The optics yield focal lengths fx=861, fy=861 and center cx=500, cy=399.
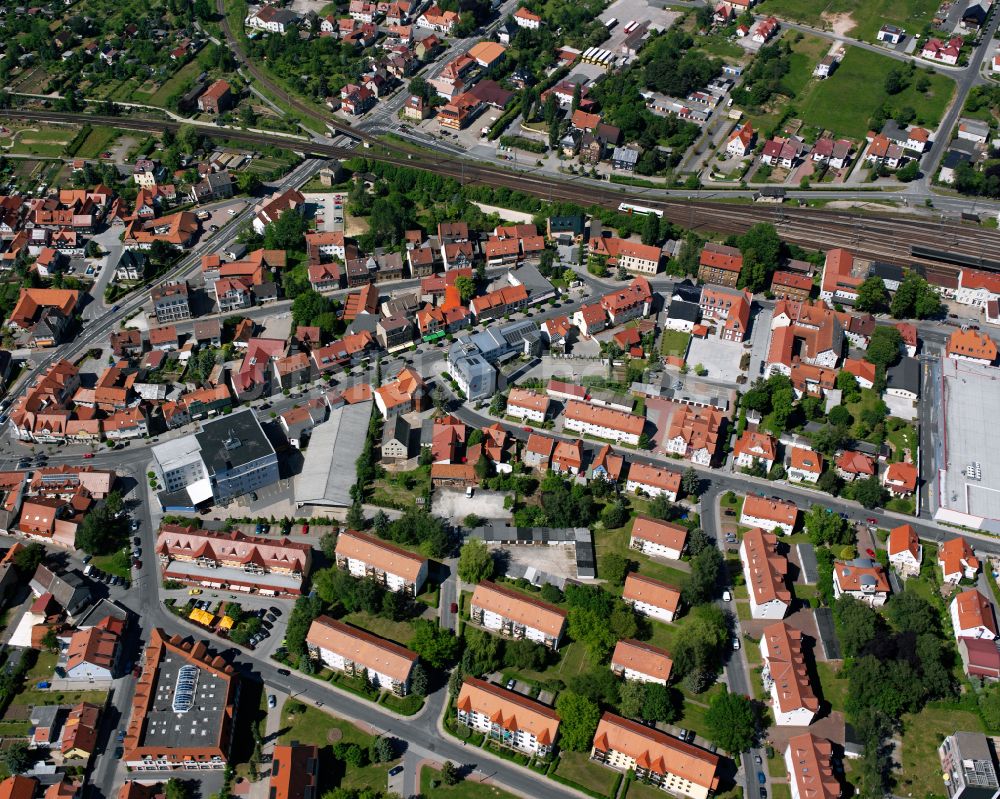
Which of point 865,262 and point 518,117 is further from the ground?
point 518,117

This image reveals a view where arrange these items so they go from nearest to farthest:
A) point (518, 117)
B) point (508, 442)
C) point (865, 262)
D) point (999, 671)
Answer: point (999, 671)
point (508, 442)
point (865, 262)
point (518, 117)

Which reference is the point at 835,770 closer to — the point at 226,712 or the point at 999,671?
the point at 999,671

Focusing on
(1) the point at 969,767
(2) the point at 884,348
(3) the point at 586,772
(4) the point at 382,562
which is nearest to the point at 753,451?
(2) the point at 884,348

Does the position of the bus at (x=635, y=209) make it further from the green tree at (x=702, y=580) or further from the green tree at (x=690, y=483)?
the green tree at (x=702, y=580)

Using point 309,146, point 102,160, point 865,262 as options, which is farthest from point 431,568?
point 102,160

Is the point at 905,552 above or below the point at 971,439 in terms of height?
below

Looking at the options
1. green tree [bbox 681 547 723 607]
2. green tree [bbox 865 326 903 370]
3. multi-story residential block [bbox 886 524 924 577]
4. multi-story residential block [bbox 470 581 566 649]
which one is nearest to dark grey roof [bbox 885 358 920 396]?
green tree [bbox 865 326 903 370]

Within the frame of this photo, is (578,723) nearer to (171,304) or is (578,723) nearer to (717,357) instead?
(717,357)
